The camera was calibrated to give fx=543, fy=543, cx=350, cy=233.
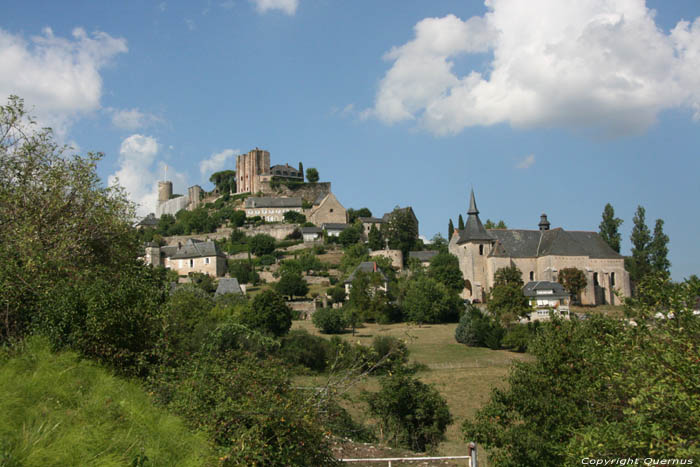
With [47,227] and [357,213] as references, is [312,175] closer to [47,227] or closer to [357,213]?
[357,213]

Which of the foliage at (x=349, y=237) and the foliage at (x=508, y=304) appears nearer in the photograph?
the foliage at (x=508, y=304)

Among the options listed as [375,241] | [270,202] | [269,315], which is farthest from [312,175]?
[269,315]

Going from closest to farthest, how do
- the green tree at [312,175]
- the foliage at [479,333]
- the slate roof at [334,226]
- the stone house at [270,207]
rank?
the foliage at [479,333]
the slate roof at [334,226]
the stone house at [270,207]
the green tree at [312,175]

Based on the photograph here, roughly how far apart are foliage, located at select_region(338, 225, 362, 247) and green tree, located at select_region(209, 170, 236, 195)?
38.7m

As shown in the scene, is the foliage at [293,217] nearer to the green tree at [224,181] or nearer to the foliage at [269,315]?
the green tree at [224,181]

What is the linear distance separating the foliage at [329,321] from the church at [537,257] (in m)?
17.5

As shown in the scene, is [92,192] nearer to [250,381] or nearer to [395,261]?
[250,381]

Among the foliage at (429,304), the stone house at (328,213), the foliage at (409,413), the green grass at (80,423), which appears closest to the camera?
the green grass at (80,423)

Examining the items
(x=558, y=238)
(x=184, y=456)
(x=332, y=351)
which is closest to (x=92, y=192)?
(x=184, y=456)

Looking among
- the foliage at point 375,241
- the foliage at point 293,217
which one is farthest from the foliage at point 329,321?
the foliage at point 293,217

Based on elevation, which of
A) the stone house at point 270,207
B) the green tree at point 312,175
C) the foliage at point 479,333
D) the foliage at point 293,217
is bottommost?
the foliage at point 479,333

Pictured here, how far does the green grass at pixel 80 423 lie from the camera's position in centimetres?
572

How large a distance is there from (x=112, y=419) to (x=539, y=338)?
1003 cm

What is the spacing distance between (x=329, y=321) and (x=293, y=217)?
167 ft
